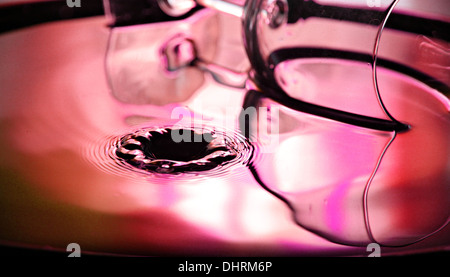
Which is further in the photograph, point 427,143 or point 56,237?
point 427,143

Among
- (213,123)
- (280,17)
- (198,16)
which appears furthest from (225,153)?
(198,16)

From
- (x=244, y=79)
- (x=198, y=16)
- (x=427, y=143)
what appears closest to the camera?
(x=427, y=143)

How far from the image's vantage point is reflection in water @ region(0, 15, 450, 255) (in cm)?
30

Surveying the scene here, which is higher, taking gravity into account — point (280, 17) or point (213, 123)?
point (280, 17)

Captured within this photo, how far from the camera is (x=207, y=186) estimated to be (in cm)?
34

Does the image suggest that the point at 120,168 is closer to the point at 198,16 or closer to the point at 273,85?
the point at 273,85

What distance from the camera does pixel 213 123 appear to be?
44 centimetres

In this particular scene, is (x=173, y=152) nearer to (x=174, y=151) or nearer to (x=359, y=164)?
(x=174, y=151)

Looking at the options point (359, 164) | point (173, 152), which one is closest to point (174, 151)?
point (173, 152)

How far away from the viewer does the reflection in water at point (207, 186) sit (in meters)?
0.30
